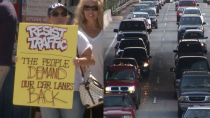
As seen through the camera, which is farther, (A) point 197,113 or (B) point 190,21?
(B) point 190,21

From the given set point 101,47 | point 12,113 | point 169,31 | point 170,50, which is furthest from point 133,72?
point 169,31

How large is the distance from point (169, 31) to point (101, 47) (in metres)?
46.3

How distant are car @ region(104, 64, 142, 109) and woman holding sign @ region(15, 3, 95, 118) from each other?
20272mm

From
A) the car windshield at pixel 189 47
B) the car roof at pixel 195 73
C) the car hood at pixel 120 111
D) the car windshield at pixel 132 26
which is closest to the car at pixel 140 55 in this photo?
the car windshield at pixel 132 26

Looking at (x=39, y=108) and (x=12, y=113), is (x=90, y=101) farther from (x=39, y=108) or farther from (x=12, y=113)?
(x=12, y=113)

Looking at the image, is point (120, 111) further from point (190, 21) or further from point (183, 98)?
point (190, 21)

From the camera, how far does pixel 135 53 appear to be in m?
32.7

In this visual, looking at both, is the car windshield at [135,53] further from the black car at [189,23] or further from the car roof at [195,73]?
the black car at [189,23]

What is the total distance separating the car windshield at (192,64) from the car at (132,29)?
2659 millimetres

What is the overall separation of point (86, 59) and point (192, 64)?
27.1 metres

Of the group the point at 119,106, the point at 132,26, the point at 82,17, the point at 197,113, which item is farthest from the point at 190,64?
the point at 82,17

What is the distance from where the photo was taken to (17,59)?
517 cm

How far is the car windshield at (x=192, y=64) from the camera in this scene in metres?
31.1

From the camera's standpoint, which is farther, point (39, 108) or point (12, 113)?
point (12, 113)
